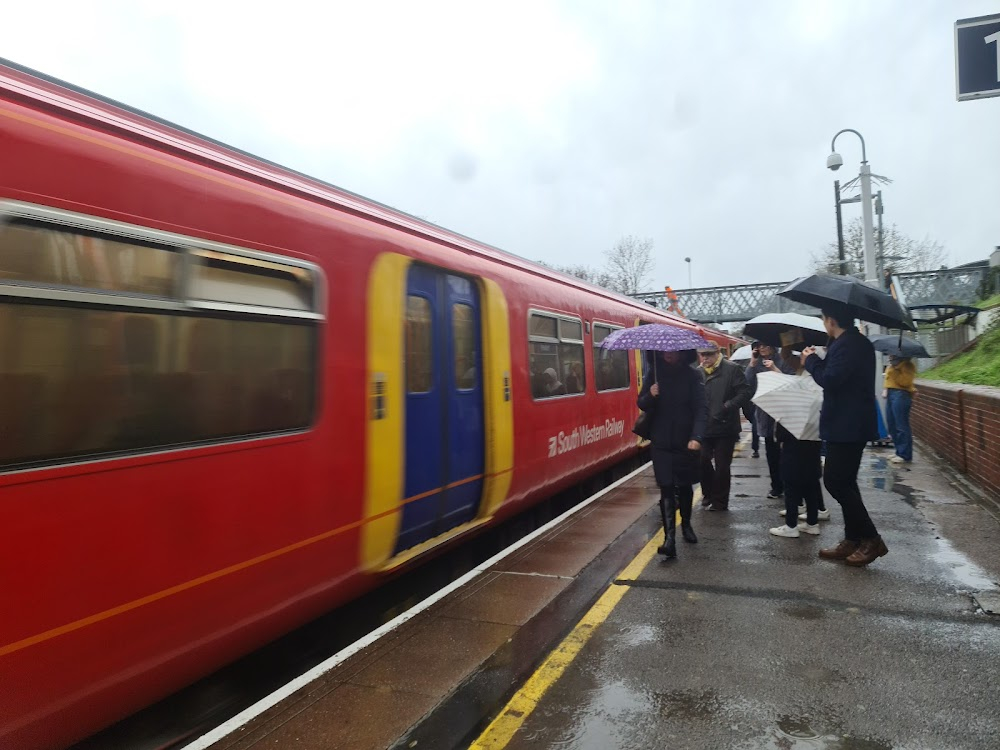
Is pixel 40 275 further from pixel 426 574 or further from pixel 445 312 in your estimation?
pixel 426 574

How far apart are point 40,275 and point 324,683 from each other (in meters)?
2.22

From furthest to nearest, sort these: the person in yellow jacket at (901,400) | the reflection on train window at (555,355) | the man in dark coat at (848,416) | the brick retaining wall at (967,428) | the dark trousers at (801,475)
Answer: the person in yellow jacket at (901,400) → the brick retaining wall at (967,428) → the reflection on train window at (555,355) → the dark trousers at (801,475) → the man in dark coat at (848,416)

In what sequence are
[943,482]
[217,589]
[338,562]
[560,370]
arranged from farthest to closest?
[943,482] < [560,370] < [338,562] < [217,589]

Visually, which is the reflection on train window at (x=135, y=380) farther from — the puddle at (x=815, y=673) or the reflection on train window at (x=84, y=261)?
the puddle at (x=815, y=673)

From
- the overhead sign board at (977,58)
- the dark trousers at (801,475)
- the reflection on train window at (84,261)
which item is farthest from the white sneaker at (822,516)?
the reflection on train window at (84,261)

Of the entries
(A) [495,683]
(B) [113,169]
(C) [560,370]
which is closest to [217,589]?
(A) [495,683]

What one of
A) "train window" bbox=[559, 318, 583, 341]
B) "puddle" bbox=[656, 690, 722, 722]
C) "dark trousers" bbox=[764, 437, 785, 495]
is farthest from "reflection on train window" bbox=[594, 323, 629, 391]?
"puddle" bbox=[656, 690, 722, 722]

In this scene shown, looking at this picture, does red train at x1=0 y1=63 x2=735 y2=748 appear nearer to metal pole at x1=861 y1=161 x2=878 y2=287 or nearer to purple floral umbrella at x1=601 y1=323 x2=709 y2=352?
purple floral umbrella at x1=601 y1=323 x2=709 y2=352

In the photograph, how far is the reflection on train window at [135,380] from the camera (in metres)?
2.30

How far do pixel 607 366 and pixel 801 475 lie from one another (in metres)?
3.78

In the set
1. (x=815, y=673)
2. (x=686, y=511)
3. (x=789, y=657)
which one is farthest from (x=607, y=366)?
(x=815, y=673)

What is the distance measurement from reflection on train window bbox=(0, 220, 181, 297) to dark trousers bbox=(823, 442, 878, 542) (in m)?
4.37

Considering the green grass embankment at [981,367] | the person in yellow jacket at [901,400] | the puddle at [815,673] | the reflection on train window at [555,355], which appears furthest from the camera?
the green grass embankment at [981,367]

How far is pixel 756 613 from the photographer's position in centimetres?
403
